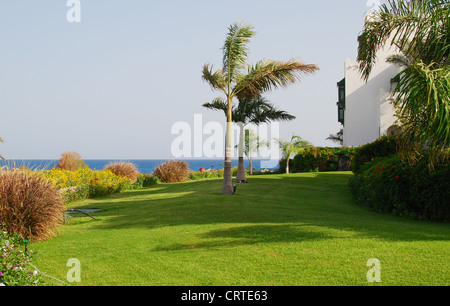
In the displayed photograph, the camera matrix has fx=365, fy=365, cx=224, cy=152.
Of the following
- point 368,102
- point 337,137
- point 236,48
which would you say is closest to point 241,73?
point 236,48

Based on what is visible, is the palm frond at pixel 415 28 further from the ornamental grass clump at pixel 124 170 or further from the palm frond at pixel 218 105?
the ornamental grass clump at pixel 124 170

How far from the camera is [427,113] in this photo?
7.26 meters

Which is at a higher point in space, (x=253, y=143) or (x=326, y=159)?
(x=253, y=143)

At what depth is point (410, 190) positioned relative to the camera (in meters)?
10.2

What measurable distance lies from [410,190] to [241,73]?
26.0 ft

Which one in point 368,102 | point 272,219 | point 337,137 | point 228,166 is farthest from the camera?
point 337,137

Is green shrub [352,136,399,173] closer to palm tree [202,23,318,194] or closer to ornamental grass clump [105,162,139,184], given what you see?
palm tree [202,23,318,194]

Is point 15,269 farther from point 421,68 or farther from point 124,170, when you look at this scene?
point 124,170

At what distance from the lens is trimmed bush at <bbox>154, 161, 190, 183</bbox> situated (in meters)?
24.0

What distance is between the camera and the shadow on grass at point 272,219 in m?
6.96

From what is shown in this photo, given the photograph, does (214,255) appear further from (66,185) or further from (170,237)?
(66,185)

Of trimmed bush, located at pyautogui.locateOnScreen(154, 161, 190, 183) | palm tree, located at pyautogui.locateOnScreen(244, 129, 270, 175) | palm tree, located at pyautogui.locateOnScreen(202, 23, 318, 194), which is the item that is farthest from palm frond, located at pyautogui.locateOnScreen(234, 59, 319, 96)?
palm tree, located at pyautogui.locateOnScreen(244, 129, 270, 175)

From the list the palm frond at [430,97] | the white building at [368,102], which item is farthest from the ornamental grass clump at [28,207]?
the white building at [368,102]

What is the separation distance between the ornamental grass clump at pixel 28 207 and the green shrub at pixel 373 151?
12339 millimetres
